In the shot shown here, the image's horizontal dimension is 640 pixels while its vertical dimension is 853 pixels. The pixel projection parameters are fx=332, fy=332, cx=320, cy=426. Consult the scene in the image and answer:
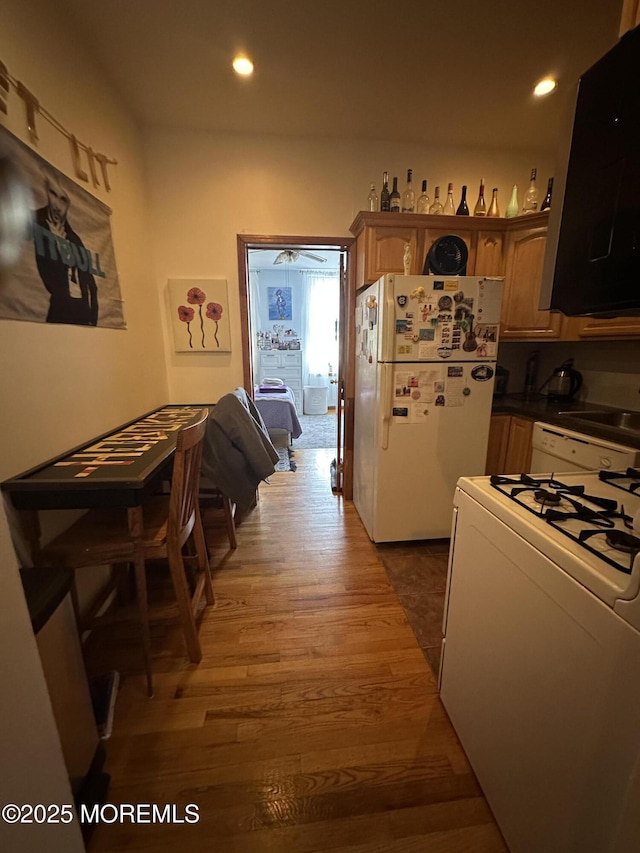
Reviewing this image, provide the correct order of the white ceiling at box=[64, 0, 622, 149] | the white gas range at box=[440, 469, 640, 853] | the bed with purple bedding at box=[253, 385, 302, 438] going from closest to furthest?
the white gas range at box=[440, 469, 640, 853] → the white ceiling at box=[64, 0, 622, 149] → the bed with purple bedding at box=[253, 385, 302, 438]

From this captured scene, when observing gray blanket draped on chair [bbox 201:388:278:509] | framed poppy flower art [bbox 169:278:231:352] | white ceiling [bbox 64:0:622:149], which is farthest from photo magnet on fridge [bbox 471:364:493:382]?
framed poppy flower art [bbox 169:278:231:352]

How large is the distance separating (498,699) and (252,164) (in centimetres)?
331

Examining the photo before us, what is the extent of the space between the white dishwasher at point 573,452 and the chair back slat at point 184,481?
173cm

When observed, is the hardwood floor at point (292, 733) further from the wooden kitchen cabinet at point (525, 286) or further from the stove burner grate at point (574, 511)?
the wooden kitchen cabinet at point (525, 286)

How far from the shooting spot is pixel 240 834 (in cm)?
96

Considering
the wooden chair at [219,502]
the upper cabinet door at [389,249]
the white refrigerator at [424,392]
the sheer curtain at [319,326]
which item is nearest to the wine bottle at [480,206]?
the upper cabinet door at [389,249]

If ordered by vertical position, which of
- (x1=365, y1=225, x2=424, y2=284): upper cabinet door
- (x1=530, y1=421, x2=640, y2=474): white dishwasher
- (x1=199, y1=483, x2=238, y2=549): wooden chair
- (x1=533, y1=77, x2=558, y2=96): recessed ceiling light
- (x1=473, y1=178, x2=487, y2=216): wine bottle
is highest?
(x1=533, y1=77, x2=558, y2=96): recessed ceiling light

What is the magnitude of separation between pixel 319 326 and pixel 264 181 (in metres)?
4.00

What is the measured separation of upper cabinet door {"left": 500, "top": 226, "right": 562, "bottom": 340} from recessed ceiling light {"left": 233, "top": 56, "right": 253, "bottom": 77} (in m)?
1.96

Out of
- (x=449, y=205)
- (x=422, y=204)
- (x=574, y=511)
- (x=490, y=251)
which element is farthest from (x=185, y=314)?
(x=574, y=511)

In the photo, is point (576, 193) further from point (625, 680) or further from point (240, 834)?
point (240, 834)

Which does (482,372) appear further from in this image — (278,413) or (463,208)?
(278,413)

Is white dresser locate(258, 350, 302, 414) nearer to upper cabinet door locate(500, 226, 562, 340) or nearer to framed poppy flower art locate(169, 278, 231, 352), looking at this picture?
framed poppy flower art locate(169, 278, 231, 352)

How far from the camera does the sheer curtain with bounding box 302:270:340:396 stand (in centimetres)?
637
